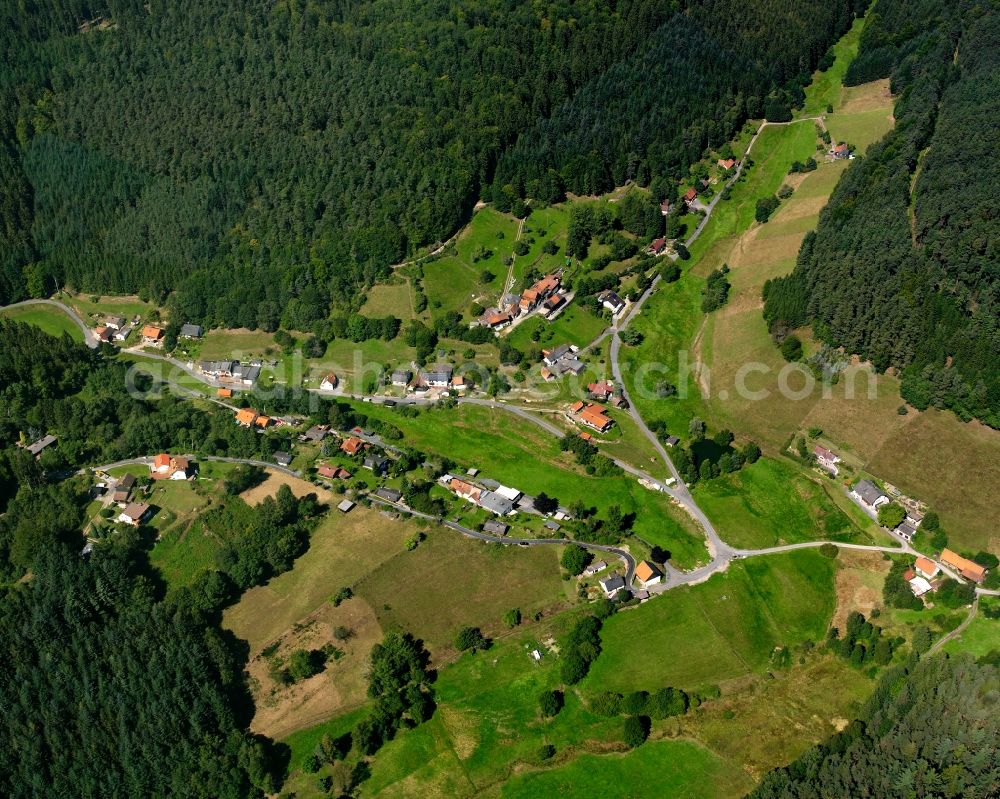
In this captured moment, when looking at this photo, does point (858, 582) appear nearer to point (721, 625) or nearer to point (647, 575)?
point (721, 625)

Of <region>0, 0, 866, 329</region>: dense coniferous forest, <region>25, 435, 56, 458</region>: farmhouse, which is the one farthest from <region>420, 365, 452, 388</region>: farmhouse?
<region>25, 435, 56, 458</region>: farmhouse

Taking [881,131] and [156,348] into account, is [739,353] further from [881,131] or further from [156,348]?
[156,348]

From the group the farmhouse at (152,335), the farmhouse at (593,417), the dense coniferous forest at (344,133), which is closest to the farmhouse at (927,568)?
the farmhouse at (593,417)

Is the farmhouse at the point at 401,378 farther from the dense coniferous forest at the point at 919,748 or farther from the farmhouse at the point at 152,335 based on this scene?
the dense coniferous forest at the point at 919,748

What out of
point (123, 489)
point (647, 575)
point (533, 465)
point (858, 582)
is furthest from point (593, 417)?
point (123, 489)

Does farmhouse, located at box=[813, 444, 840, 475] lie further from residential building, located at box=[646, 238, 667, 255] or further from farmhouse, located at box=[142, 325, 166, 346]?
farmhouse, located at box=[142, 325, 166, 346]
